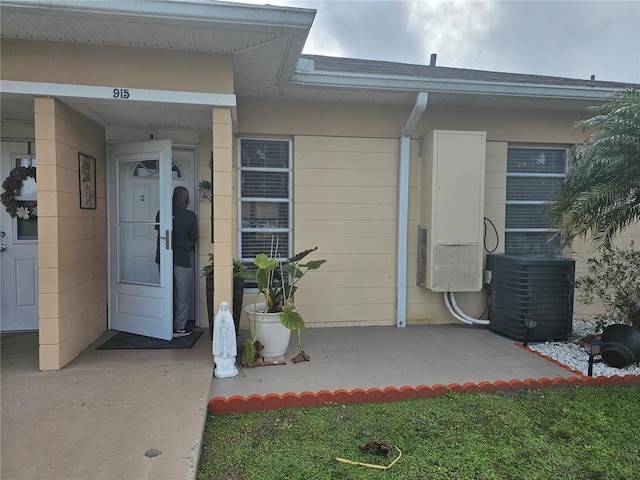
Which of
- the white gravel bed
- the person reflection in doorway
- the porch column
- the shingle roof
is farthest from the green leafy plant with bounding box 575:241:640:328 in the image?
the person reflection in doorway

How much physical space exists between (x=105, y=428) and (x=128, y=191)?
279 cm

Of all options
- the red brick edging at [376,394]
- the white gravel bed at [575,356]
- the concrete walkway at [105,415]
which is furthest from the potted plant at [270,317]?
the white gravel bed at [575,356]

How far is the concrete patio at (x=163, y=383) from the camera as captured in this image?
218 cm

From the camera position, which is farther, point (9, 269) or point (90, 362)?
point (9, 269)

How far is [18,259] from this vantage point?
4.51 meters

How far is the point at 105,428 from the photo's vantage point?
2479 millimetres

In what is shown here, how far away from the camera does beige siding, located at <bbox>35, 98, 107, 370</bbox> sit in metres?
3.31

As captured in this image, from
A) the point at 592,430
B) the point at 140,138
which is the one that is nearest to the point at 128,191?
the point at 140,138

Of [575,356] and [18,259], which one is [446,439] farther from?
[18,259]

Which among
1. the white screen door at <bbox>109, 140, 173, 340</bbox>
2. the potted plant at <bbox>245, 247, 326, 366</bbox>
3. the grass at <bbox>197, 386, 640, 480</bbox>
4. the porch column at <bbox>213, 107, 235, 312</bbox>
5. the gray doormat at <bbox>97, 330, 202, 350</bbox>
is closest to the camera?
the grass at <bbox>197, 386, 640, 480</bbox>

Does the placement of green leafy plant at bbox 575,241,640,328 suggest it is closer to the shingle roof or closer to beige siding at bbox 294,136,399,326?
the shingle roof

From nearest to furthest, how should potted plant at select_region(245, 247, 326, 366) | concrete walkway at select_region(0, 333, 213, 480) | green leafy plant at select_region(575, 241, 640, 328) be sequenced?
concrete walkway at select_region(0, 333, 213, 480), potted plant at select_region(245, 247, 326, 366), green leafy plant at select_region(575, 241, 640, 328)

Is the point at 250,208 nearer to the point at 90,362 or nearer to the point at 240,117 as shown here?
the point at 240,117

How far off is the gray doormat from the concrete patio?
110mm
